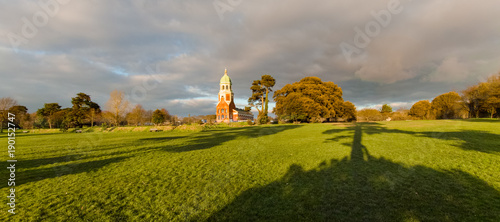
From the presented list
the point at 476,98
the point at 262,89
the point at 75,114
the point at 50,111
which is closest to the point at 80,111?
the point at 75,114

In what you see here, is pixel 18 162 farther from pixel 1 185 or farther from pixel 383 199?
pixel 383 199

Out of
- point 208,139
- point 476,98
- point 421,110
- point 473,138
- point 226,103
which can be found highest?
point 226,103

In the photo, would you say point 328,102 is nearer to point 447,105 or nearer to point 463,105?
point 463,105

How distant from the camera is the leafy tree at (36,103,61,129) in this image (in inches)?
1812

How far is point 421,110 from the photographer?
60.2 meters

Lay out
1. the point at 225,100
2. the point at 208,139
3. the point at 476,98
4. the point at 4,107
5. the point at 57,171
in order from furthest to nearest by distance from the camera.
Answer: the point at 225,100 < the point at 476,98 < the point at 4,107 < the point at 208,139 < the point at 57,171

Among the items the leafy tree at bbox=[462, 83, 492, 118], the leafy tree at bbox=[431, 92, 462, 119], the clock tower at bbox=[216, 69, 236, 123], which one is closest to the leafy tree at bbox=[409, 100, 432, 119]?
the leafy tree at bbox=[431, 92, 462, 119]

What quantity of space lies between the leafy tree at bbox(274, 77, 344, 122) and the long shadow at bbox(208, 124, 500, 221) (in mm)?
32921

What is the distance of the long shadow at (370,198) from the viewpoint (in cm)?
343

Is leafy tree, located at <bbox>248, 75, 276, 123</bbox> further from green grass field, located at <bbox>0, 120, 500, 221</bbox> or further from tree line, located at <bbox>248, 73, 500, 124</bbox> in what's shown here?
green grass field, located at <bbox>0, 120, 500, 221</bbox>

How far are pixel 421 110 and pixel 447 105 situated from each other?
782 cm

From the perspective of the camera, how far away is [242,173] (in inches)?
240

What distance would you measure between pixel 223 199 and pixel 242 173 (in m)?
1.91

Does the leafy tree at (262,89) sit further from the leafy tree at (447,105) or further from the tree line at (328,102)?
the leafy tree at (447,105)
